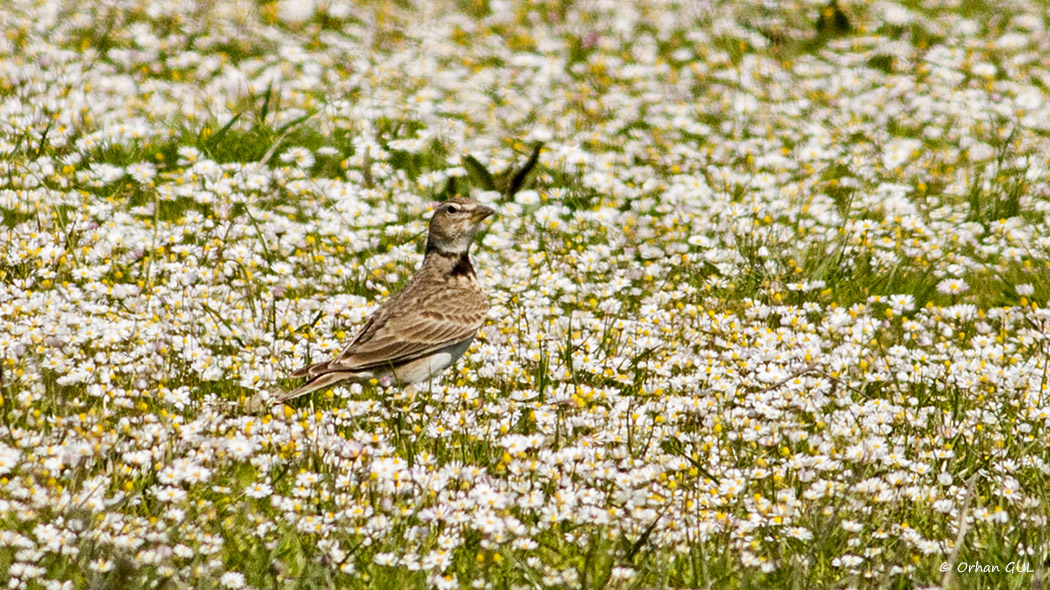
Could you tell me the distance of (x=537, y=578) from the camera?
220 inches

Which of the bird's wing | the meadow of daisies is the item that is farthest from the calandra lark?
the meadow of daisies

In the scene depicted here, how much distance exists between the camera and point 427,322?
8.17m

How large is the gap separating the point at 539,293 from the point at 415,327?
4.13ft

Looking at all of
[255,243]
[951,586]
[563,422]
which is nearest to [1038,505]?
[951,586]

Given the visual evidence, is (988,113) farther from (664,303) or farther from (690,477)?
(690,477)

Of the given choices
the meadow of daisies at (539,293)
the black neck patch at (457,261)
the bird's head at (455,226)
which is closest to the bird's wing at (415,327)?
the meadow of daisies at (539,293)

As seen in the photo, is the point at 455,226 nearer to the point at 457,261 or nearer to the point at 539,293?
the point at 457,261

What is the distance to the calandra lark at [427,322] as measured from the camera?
7652 millimetres

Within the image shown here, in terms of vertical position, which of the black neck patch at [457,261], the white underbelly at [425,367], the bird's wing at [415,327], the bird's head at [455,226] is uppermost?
the bird's head at [455,226]

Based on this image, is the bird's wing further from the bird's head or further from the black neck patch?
the bird's head

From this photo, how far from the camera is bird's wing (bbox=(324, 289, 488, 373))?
7859 millimetres

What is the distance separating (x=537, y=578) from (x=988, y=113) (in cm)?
935

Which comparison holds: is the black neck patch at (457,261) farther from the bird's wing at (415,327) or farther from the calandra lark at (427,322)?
the bird's wing at (415,327)

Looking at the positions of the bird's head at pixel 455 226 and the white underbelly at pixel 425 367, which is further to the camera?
the bird's head at pixel 455 226
